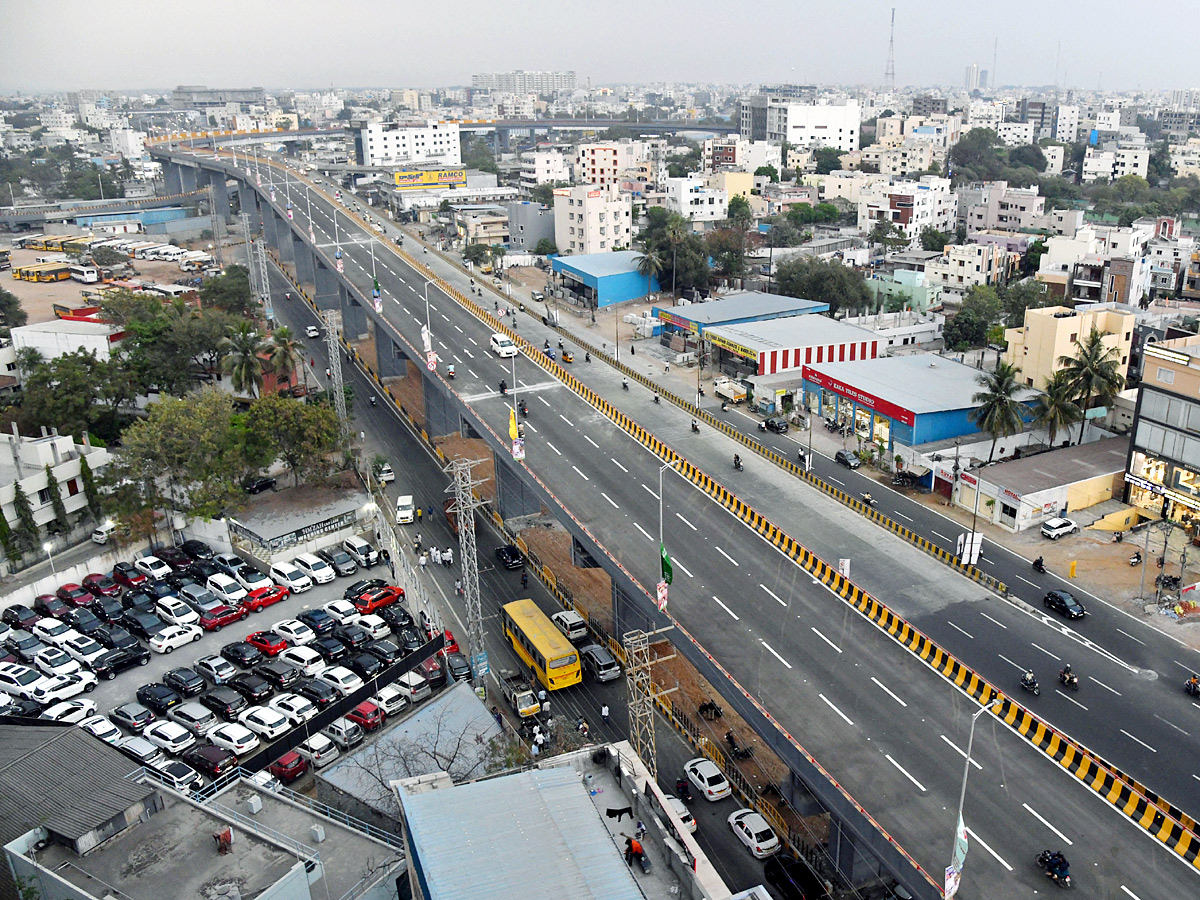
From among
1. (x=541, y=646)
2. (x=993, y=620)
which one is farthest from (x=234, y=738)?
(x=993, y=620)

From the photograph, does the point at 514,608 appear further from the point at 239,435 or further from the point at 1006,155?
the point at 1006,155

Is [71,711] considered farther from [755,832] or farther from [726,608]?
[755,832]

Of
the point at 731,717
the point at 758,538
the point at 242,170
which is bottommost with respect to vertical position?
the point at 731,717

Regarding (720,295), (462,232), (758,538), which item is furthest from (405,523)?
(462,232)

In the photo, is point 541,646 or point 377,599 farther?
point 377,599

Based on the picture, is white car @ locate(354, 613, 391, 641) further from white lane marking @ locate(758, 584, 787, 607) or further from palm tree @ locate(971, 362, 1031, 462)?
palm tree @ locate(971, 362, 1031, 462)

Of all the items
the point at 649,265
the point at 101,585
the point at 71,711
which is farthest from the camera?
the point at 649,265

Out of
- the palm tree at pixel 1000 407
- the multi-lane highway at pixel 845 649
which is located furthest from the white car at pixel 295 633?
the palm tree at pixel 1000 407

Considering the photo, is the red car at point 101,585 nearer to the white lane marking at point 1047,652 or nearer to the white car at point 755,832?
the white car at point 755,832
